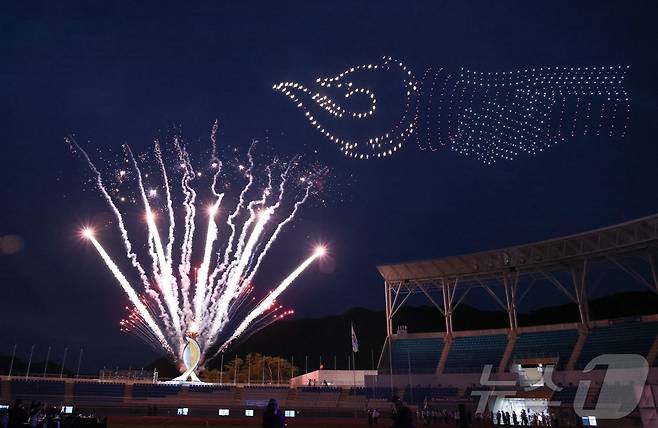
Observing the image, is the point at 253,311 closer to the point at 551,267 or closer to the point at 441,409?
the point at 441,409

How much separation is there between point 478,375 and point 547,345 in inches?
264

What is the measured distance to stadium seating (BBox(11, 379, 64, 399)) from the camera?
42000 mm

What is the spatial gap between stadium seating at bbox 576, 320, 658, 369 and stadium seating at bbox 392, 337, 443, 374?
43.2 ft

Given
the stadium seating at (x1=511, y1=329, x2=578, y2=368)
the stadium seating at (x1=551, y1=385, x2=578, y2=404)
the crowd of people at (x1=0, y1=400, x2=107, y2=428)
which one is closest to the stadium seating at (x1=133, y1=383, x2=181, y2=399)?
the crowd of people at (x1=0, y1=400, x2=107, y2=428)

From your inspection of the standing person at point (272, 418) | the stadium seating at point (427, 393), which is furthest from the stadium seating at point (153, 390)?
the standing person at point (272, 418)

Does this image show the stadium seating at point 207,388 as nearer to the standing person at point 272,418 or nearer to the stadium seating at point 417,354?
the stadium seating at point 417,354

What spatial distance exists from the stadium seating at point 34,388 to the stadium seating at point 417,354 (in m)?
30.7

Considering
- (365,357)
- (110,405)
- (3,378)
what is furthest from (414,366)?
(365,357)

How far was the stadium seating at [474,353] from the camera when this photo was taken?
148 ft

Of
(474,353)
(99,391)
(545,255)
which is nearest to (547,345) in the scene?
(474,353)

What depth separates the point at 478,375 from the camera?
43.7 m

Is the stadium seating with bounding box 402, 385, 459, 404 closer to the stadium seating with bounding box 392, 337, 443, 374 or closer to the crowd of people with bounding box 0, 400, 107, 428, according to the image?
the stadium seating with bounding box 392, 337, 443, 374

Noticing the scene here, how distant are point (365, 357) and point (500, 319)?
31.4 m

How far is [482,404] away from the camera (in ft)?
127
